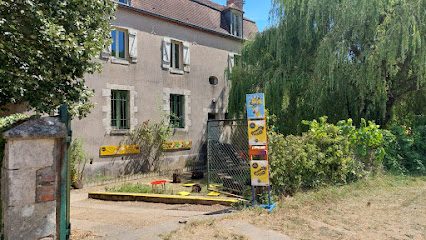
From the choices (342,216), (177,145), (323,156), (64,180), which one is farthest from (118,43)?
(342,216)

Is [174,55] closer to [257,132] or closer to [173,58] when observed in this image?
[173,58]

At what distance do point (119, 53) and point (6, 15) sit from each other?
270 inches

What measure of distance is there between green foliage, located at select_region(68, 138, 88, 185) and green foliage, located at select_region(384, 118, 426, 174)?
927cm

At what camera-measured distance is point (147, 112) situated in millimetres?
11852

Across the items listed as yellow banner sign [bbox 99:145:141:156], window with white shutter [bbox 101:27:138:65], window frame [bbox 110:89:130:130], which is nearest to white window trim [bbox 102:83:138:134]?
window frame [bbox 110:89:130:130]

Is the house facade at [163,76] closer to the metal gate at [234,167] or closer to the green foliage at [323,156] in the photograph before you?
the metal gate at [234,167]

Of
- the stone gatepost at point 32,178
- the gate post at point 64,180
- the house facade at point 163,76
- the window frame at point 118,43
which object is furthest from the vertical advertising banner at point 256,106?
the window frame at point 118,43

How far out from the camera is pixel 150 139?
11.7 metres

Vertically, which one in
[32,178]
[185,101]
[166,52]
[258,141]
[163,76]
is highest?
[166,52]

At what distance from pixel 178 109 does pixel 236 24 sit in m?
5.72

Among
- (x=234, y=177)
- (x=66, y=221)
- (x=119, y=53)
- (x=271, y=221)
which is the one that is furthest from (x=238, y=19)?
(x=66, y=221)

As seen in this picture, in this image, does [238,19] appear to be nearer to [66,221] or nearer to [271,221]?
[271,221]

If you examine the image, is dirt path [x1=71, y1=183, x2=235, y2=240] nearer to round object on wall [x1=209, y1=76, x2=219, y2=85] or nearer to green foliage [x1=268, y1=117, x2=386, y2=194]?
green foliage [x1=268, y1=117, x2=386, y2=194]

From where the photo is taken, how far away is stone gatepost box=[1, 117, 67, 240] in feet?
9.25
